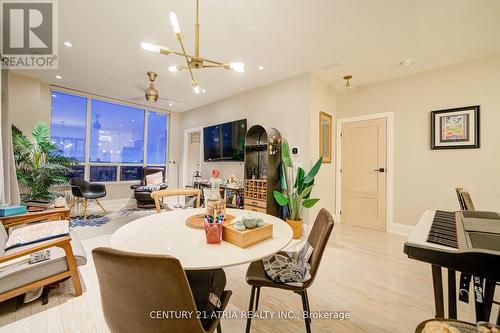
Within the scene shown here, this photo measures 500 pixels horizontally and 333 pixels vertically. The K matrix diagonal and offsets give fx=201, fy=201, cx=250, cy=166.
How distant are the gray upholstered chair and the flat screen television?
10.00ft

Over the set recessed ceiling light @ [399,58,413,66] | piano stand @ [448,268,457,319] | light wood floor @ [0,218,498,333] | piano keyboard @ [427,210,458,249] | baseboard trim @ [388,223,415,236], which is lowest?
light wood floor @ [0,218,498,333]

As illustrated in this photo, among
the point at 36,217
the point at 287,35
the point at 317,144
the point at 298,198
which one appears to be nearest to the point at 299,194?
the point at 298,198

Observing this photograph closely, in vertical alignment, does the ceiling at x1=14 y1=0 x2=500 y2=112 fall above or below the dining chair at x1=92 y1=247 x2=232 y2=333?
above

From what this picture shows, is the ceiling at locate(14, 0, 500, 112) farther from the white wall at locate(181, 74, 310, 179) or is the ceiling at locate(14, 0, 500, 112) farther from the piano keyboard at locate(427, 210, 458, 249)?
the piano keyboard at locate(427, 210, 458, 249)

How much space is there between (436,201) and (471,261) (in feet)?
9.70

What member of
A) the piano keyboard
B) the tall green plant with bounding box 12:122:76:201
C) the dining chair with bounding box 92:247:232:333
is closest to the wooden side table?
the tall green plant with bounding box 12:122:76:201

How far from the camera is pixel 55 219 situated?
260 cm

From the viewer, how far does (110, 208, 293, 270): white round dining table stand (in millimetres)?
949

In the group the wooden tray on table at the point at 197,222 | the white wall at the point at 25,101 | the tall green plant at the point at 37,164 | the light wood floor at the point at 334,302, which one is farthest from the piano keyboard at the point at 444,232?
the white wall at the point at 25,101

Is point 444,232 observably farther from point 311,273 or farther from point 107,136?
point 107,136

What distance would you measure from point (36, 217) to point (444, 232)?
12.9 ft

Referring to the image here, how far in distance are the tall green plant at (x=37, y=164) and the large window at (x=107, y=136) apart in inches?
38.1

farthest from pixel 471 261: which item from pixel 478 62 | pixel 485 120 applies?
pixel 478 62

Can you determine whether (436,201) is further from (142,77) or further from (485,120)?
(142,77)
